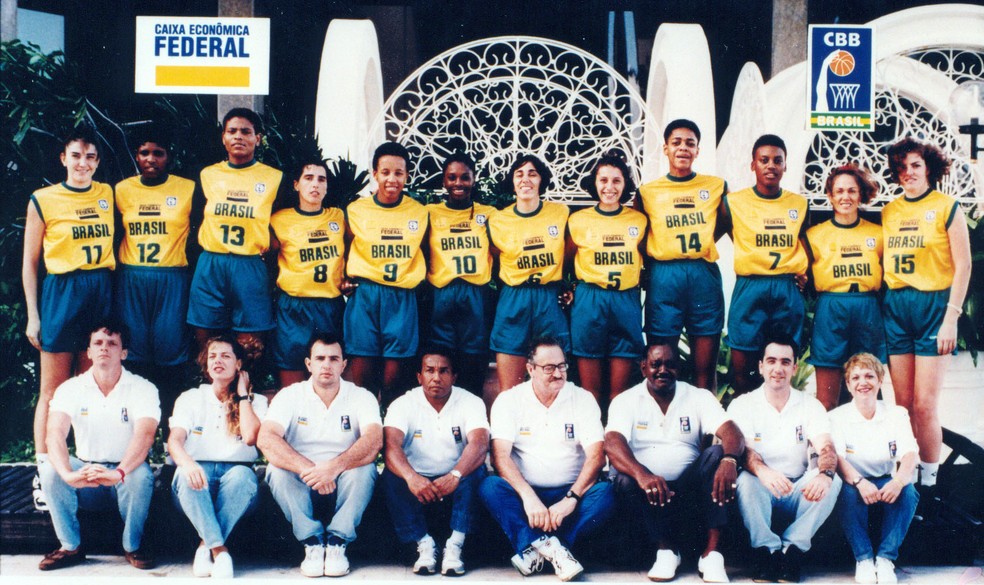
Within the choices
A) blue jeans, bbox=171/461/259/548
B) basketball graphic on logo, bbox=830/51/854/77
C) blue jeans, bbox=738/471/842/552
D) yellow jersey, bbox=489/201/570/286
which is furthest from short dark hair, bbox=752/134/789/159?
blue jeans, bbox=171/461/259/548

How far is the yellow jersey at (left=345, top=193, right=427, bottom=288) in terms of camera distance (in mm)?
5488

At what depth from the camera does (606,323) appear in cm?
546

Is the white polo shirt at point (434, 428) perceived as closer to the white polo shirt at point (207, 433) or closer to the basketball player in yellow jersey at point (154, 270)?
the white polo shirt at point (207, 433)

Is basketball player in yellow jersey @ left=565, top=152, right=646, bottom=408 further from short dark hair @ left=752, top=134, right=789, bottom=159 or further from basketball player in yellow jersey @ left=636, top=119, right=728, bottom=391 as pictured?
short dark hair @ left=752, top=134, right=789, bottom=159

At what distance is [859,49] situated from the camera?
5.70 metres

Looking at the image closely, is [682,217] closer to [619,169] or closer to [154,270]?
[619,169]

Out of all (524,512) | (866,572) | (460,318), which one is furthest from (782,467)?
(460,318)

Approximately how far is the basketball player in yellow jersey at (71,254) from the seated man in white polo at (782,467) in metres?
3.37

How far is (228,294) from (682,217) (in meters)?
2.44

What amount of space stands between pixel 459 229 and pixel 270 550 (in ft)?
6.29

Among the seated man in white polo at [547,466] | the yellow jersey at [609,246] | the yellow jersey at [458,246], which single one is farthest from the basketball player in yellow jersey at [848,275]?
the yellow jersey at [458,246]

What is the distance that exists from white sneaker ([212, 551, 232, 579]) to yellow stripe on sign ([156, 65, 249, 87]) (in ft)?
8.12

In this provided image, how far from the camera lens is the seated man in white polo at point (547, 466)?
4.93 meters

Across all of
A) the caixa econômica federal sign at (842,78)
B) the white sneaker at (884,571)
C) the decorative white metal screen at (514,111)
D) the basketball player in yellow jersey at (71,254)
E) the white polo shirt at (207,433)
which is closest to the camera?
the white sneaker at (884,571)
